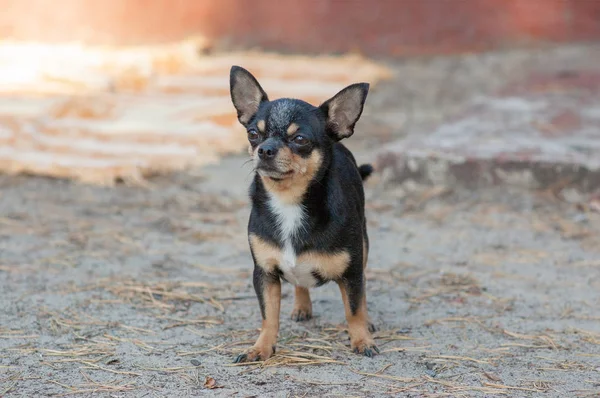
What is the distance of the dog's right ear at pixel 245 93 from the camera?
3.56m

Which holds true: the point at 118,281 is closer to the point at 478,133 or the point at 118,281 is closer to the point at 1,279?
the point at 1,279

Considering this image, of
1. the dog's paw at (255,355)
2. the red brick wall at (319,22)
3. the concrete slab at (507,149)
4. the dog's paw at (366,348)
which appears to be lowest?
the dog's paw at (255,355)

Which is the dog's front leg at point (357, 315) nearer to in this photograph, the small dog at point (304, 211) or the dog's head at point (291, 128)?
the small dog at point (304, 211)

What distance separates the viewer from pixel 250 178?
20.9ft

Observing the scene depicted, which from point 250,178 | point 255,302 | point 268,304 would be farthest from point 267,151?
point 250,178

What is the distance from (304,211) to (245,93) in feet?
1.91

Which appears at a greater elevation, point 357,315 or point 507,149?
point 507,149

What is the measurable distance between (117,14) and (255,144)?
7.98 metres

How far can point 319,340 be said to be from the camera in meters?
3.70

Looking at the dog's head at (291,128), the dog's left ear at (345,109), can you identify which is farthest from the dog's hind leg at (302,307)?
the dog's left ear at (345,109)

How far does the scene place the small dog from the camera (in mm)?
3400

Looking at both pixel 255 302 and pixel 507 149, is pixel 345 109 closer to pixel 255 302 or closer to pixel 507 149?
pixel 255 302

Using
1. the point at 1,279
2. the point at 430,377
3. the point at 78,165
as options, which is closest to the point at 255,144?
the point at 430,377

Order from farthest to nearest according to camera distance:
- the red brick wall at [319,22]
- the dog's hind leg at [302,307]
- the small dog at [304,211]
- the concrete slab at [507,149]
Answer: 1. the red brick wall at [319,22]
2. the concrete slab at [507,149]
3. the dog's hind leg at [302,307]
4. the small dog at [304,211]
